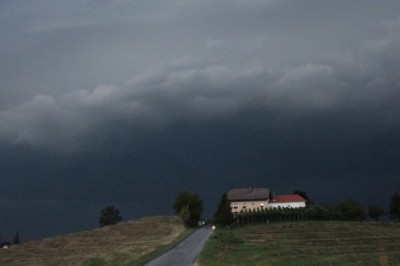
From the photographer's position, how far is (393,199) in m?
131

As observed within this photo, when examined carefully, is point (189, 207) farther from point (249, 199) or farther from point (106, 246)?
point (106, 246)

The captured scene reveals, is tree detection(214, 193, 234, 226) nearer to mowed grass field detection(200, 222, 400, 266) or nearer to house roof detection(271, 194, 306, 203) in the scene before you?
mowed grass field detection(200, 222, 400, 266)

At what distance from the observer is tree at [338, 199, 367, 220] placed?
402ft

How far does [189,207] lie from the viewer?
127 meters

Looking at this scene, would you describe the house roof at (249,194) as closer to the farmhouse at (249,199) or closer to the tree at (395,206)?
the farmhouse at (249,199)

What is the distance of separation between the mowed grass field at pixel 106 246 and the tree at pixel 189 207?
2.21 m

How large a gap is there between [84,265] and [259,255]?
21.9 m

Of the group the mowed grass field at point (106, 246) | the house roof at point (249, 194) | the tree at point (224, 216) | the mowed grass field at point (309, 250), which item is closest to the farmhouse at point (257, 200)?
the house roof at point (249, 194)

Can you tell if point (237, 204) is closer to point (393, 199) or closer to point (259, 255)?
point (393, 199)

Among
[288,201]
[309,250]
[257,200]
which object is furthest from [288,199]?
[309,250]

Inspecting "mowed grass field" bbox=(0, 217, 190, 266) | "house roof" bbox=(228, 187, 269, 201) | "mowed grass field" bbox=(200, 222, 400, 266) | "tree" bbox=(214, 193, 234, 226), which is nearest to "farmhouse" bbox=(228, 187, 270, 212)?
"house roof" bbox=(228, 187, 269, 201)

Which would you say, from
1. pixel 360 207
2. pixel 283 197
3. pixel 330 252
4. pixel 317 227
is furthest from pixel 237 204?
pixel 330 252

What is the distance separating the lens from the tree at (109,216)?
156 m

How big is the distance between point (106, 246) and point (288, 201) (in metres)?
72.0
